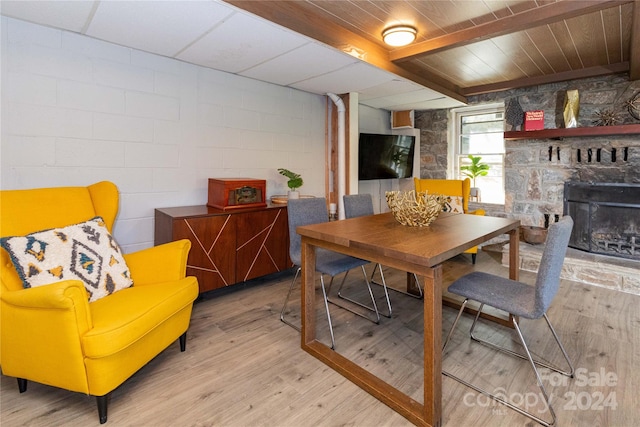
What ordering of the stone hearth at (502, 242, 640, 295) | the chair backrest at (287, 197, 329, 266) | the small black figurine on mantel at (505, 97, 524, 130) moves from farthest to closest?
the small black figurine on mantel at (505, 97, 524, 130) < the stone hearth at (502, 242, 640, 295) < the chair backrest at (287, 197, 329, 266)

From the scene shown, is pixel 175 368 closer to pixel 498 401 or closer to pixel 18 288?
pixel 18 288

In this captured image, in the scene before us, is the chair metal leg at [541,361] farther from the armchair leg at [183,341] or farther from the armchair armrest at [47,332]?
the armchair armrest at [47,332]

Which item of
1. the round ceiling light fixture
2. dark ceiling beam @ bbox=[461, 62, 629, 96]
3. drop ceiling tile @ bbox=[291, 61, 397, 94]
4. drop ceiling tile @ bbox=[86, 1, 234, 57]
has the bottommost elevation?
drop ceiling tile @ bbox=[86, 1, 234, 57]

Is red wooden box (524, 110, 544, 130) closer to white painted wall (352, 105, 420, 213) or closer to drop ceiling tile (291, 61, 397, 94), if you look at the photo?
white painted wall (352, 105, 420, 213)

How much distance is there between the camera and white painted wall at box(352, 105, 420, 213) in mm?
5086

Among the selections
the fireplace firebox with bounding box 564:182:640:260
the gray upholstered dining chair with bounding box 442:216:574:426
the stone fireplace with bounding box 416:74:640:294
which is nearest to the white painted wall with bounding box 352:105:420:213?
the stone fireplace with bounding box 416:74:640:294

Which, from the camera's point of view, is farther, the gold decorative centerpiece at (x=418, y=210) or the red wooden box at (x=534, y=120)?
the red wooden box at (x=534, y=120)

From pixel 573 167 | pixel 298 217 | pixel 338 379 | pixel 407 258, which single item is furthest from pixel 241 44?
pixel 573 167

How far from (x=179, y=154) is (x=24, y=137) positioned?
109 centimetres

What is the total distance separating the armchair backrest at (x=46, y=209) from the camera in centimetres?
190

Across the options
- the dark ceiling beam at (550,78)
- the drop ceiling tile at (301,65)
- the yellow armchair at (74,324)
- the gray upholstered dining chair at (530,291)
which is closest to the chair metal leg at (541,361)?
the gray upholstered dining chair at (530,291)

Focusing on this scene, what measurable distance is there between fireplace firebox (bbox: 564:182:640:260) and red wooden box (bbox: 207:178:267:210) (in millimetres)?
3619

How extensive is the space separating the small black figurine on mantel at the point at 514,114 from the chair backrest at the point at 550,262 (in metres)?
3.32

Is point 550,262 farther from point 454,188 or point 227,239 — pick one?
point 454,188
